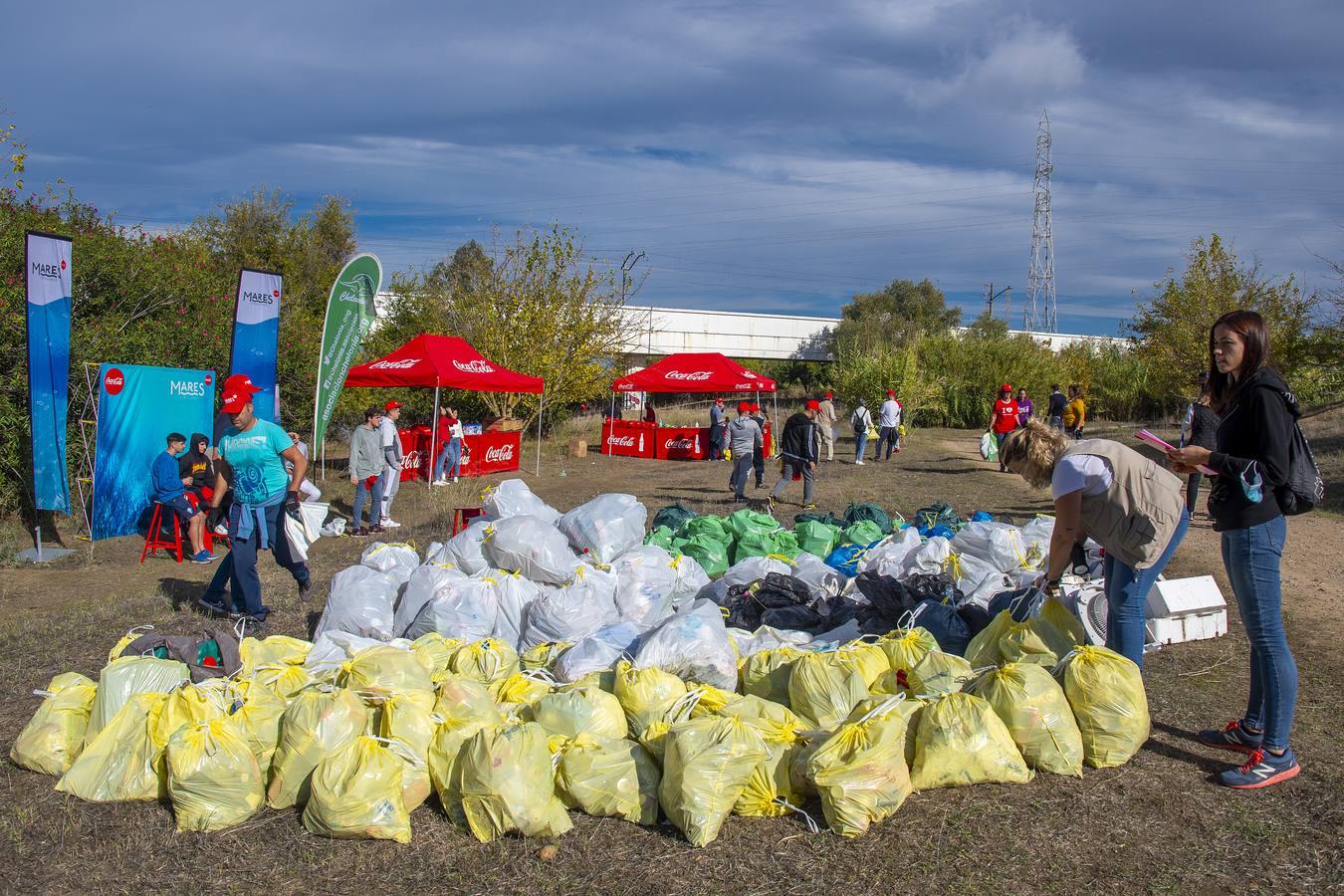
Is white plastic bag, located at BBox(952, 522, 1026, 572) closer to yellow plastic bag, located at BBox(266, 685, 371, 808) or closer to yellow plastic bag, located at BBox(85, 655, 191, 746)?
yellow plastic bag, located at BBox(266, 685, 371, 808)

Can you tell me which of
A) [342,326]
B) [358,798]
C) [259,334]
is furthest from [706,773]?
[342,326]

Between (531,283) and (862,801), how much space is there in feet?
68.3

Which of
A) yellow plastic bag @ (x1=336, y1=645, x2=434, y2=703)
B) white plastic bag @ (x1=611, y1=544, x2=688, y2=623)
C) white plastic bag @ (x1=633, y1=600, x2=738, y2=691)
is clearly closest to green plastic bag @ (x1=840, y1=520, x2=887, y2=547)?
white plastic bag @ (x1=611, y1=544, x2=688, y2=623)

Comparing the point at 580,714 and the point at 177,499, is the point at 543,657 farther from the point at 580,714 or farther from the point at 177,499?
the point at 177,499

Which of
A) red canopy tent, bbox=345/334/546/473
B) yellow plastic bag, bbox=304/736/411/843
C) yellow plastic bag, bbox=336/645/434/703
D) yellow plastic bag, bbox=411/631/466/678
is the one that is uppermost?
red canopy tent, bbox=345/334/546/473

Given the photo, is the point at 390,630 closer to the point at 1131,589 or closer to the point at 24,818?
the point at 24,818

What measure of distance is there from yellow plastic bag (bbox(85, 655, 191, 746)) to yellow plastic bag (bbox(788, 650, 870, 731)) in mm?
2735

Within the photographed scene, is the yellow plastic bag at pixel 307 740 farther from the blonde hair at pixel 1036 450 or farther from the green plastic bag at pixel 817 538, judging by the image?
the green plastic bag at pixel 817 538

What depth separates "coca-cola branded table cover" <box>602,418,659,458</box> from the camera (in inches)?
823

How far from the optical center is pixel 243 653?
174 inches

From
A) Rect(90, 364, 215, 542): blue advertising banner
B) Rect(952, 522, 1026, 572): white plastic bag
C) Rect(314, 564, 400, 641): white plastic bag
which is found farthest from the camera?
Rect(90, 364, 215, 542): blue advertising banner

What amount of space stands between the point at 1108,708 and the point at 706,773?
1.61 meters

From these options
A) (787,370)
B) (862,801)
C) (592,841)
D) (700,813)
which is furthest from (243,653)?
(787,370)

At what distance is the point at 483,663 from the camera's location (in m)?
4.34
